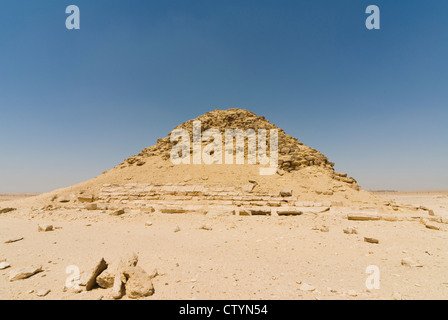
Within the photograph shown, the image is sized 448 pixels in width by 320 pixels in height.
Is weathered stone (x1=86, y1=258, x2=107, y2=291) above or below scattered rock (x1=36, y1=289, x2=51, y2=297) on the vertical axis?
above

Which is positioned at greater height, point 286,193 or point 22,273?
point 286,193

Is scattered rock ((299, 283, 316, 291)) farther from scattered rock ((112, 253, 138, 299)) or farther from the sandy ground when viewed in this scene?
scattered rock ((112, 253, 138, 299))

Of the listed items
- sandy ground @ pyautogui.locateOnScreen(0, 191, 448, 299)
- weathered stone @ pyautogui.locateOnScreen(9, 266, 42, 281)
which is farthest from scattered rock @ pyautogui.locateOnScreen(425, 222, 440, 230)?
weathered stone @ pyautogui.locateOnScreen(9, 266, 42, 281)

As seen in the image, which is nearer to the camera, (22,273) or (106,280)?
(106,280)

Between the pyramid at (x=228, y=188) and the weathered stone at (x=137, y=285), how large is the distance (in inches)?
335

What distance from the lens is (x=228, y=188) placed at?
15.8 m

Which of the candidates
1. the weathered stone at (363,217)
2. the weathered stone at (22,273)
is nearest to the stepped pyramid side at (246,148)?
the weathered stone at (363,217)

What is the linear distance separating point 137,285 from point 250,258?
9.01ft

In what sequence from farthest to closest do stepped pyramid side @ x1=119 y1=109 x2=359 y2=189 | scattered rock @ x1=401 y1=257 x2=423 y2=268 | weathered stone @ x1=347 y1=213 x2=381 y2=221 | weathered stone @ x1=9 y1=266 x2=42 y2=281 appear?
stepped pyramid side @ x1=119 y1=109 x2=359 y2=189
weathered stone @ x1=347 y1=213 x2=381 y2=221
scattered rock @ x1=401 y1=257 x2=423 y2=268
weathered stone @ x1=9 y1=266 x2=42 y2=281

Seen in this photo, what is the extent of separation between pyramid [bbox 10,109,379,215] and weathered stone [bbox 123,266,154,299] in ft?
27.9

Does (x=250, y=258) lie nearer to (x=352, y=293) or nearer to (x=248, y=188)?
(x=352, y=293)

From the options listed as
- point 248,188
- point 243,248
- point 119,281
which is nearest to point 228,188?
point 248,188

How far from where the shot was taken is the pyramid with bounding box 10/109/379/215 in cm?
1376

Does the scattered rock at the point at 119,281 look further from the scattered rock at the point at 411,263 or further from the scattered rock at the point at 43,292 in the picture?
the scattered rock at the point at 411,263
